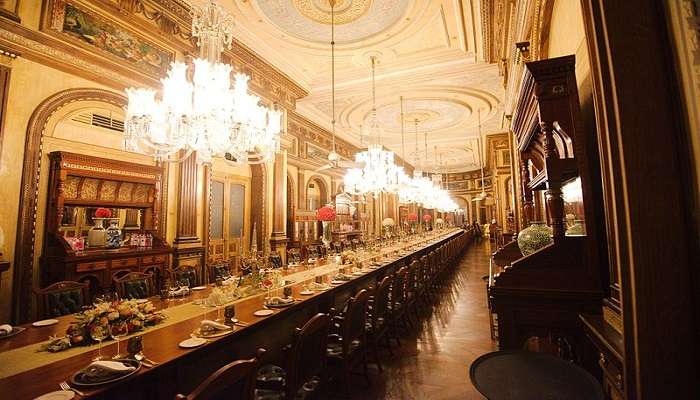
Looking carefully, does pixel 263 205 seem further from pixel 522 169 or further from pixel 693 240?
pixel 693 240

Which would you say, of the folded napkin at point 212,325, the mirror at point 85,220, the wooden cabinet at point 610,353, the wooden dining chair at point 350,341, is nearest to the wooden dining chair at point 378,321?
the wooden dining chair at point 350,341

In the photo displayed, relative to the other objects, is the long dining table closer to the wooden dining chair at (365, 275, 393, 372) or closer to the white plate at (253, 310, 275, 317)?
the white plate at (253, 310, 275, 317)

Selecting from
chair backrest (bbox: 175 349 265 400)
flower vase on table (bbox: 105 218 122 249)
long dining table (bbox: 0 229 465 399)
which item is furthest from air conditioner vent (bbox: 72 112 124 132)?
chair backrest (bbox: 175 349 265 400)

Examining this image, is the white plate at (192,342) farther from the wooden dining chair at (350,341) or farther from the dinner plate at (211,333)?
the wooden dining chair at (350,341)

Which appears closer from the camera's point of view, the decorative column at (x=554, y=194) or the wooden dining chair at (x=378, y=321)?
the decorative column at (x=554, y=194)

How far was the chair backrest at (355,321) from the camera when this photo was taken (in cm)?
243

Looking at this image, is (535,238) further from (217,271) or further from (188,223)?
(188,223)

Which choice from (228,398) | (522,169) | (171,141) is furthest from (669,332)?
(171,141)

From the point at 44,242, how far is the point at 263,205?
374 cm

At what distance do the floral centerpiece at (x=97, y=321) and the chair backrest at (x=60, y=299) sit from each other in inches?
39.5

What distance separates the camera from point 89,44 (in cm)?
402

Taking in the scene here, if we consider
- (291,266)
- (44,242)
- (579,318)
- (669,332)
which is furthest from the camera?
(291,266)

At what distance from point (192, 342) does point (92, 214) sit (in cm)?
426

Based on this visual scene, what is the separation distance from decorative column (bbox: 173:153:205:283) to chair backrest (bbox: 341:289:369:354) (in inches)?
131
